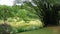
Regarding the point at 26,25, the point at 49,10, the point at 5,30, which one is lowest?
the point at 26,25

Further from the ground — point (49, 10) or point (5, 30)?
point (49, 10)

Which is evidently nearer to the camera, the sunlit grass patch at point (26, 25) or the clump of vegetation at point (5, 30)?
the clump of vegetation at point (5, 30)

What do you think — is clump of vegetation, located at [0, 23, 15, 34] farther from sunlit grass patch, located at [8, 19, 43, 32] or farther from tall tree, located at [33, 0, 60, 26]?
tall tree, located at [33, 0, 60, 26]

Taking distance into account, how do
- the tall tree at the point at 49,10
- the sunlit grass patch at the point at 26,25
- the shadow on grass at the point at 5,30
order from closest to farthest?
the shadow on grass at the point at 5,30 < the sunlit grass patch at the point at 26,25 < the tall tree at the point at 49,10

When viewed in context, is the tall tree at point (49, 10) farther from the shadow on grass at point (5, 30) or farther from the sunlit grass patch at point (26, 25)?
the shadow on grass at point (5, 30)

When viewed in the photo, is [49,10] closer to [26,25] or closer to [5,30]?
[26,25]

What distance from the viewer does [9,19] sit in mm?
15297

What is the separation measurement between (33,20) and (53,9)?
2.04m

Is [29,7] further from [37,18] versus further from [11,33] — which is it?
[11,33]

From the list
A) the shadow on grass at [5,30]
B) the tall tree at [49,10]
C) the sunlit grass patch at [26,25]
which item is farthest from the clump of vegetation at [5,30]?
the tall tree at [49,10]

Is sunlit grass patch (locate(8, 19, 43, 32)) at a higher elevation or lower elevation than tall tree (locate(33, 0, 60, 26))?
lower

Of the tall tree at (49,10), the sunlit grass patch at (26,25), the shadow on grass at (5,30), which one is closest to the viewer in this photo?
the shadow on grass at (5,30)

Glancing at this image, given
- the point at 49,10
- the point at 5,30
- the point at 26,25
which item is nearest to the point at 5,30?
the point at 5,30

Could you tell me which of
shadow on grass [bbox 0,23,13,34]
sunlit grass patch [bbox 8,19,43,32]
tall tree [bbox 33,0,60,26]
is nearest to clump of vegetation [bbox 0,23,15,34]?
shadow on grass [bbox 0,23,13,34]
